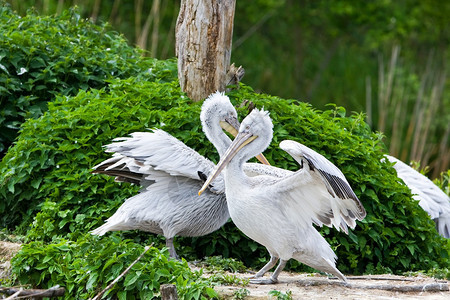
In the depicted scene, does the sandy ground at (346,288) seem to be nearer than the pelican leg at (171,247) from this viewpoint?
Yes

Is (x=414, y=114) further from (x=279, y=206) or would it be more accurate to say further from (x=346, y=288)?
(x=279, y=206)

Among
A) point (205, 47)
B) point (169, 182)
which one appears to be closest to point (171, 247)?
point (169, 182)

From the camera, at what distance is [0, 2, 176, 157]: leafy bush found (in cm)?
687

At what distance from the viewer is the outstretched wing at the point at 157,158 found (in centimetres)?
508

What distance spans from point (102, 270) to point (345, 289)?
4.78 ft

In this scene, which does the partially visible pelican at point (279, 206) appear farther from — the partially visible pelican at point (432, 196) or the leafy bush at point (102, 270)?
the partially visible pelican at point (432, 196)

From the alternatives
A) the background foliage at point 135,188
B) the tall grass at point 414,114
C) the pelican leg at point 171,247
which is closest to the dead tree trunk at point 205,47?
the background foliage at point 135,188

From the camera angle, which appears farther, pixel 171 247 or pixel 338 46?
pixel 338 46

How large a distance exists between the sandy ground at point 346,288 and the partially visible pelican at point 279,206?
0.10m

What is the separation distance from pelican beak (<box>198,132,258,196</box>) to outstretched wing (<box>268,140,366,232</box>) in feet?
1.09

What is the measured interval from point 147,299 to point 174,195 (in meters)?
1.13

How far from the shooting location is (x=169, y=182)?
17.3 feet

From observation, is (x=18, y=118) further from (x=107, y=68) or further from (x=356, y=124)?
(x=356, y=124)

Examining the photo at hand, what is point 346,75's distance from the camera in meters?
14.3
